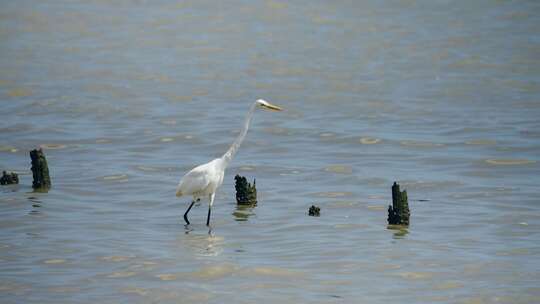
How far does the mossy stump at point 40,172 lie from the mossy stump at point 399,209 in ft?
18.1

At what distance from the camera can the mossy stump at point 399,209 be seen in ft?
42.5

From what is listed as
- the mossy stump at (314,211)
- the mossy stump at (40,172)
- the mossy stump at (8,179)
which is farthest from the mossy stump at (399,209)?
the mossy stump at (8,179)

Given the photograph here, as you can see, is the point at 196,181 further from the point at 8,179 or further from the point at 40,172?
the point at 8,179

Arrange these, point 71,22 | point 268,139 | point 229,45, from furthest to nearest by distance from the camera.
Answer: point 71,22 < point 229,45 < point 268,139

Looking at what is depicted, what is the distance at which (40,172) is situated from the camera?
15.3 meters

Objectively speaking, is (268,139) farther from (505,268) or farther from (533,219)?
(505,268)

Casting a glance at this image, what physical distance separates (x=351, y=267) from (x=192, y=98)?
15587 mm

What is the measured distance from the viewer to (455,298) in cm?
1005

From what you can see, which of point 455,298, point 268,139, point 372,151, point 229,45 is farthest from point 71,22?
point 455,298

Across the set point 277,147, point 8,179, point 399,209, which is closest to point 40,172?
point 8,179

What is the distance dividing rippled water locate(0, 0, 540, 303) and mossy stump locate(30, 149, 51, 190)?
0.18 m

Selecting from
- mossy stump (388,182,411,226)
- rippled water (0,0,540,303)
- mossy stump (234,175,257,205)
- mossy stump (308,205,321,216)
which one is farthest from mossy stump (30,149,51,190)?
mossy stump (388,182,411,226)

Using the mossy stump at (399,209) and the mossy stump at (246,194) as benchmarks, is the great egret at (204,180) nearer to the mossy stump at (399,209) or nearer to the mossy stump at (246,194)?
the mossy stump at (246,194)

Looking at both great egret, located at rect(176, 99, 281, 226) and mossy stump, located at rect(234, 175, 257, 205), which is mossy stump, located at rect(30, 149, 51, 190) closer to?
great egret, located at rect(176, 99, 281, 226)
